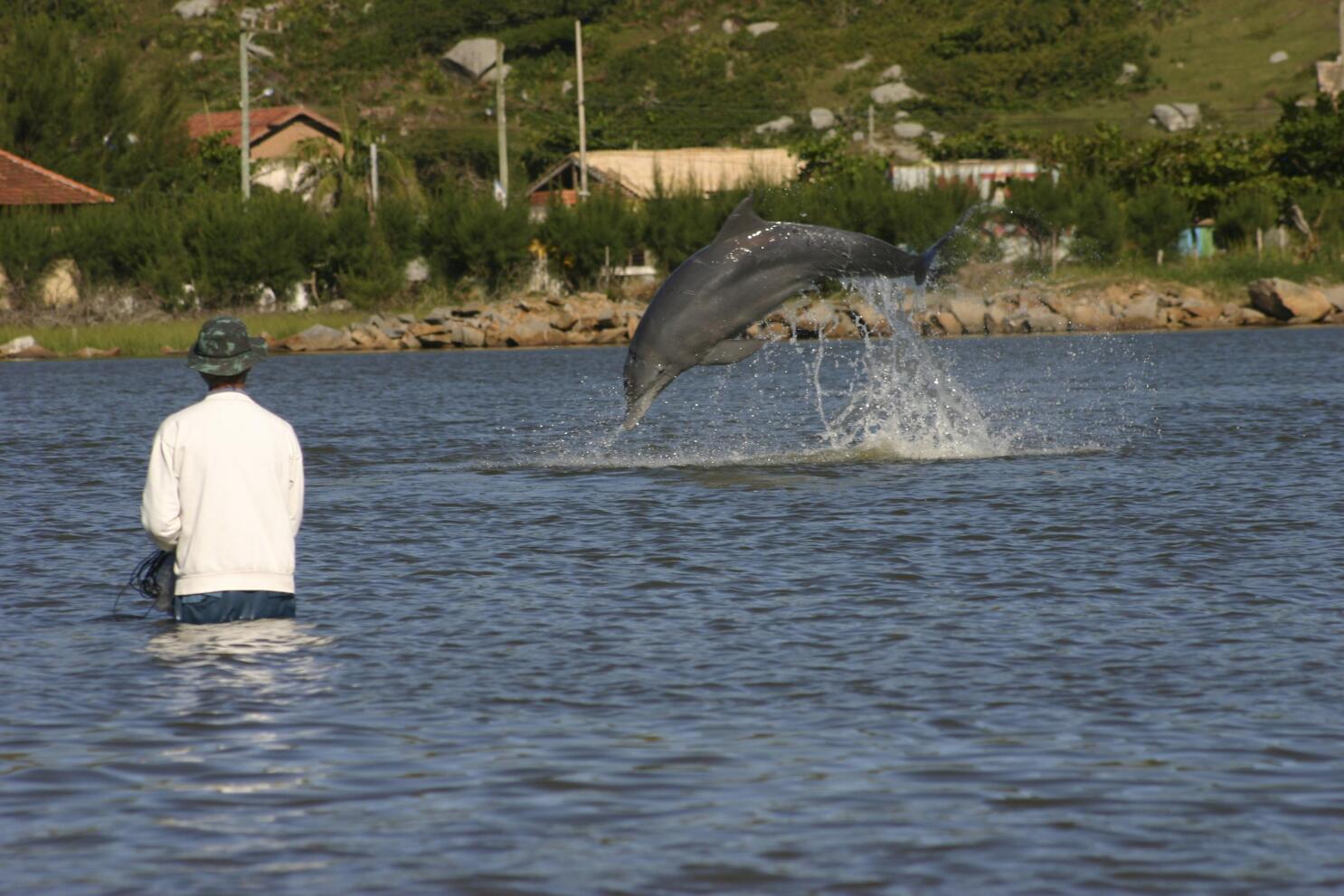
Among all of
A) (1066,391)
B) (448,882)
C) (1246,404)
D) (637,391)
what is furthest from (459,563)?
(1066,391)

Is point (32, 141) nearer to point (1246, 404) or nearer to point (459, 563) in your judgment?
point (1246, 404)

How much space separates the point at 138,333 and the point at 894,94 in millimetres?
66013

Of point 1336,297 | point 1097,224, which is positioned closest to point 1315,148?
point 1097,224

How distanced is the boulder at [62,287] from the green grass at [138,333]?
1.37m

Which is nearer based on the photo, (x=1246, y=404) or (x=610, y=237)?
(x=1246, y=404)

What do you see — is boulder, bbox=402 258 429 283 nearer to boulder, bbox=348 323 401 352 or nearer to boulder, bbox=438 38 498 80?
boulder, bbox=348 323 401 352

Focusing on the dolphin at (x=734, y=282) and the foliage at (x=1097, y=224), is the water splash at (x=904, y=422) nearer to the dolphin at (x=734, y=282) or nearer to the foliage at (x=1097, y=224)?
the dolphin at (x=734, y=282)

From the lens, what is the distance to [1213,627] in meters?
9.69

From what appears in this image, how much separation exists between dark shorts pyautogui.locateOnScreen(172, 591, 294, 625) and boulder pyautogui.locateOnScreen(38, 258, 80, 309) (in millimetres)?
48117

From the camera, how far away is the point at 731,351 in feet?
51.7

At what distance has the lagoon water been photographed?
6160mm

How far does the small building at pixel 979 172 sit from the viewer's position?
6656 cm

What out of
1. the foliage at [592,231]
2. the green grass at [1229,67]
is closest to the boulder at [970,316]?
the foliage at [592,231]

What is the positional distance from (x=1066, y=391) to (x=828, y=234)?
14.8 metres
